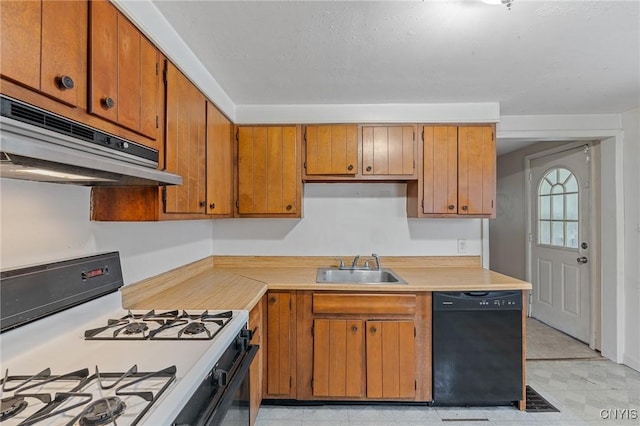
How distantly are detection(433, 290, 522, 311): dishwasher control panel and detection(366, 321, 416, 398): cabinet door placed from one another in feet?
1.04

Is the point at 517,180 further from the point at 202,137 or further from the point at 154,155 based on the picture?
the point at 154,155

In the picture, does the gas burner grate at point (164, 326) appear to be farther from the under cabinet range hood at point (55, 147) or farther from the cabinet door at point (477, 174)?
the cabinet door at point (477, 174)

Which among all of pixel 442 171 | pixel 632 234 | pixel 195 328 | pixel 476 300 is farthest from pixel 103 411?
pixel 632 234

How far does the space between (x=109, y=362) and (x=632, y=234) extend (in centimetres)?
378

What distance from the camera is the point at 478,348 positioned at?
6.93 ft

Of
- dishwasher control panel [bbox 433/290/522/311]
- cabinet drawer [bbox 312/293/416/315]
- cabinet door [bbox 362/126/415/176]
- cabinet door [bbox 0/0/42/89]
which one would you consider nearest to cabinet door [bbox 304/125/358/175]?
cabinet door [bbox 362/126/415/176]

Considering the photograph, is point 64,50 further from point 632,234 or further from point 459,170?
point 632,234

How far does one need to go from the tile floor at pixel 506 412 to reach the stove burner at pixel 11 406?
1568 mm

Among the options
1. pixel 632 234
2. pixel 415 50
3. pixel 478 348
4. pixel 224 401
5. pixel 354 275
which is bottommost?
pixel 478 348

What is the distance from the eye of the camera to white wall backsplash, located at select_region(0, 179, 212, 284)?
Answer: 106 centimetres

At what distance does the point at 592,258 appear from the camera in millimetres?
3082

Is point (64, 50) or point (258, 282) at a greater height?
point (64, 50)

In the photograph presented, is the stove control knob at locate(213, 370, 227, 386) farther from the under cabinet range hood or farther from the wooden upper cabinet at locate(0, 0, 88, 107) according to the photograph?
the wooden upper cabinet at locate(0, 0, 88, 107)

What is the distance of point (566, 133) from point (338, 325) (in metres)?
2.65
